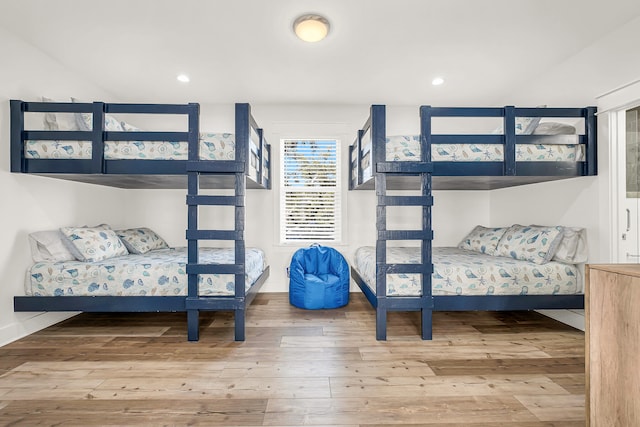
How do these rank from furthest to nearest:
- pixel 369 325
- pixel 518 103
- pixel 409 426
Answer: pixel 518 103 < pixel 369 325 < pixel 409 426

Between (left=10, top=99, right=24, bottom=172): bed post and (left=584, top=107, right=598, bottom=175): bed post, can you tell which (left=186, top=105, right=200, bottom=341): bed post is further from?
(left=584, top=107, right=598, bottom=175): bed post

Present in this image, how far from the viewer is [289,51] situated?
2.62 meters

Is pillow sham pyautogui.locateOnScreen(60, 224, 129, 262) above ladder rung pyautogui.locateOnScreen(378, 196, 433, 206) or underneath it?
underneath

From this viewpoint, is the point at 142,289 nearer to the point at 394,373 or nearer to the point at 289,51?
the point at 394,373

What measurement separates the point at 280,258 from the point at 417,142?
2247mm

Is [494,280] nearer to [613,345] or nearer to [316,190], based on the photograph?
[613,345]

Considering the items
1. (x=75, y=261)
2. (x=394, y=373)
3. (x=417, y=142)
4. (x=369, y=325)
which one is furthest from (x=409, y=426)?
(x=75, y=261)

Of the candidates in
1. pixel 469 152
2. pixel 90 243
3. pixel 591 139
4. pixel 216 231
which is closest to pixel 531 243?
pixel 591 139

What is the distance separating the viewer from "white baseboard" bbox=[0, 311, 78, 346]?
2269 millimetres

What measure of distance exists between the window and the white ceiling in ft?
2.25

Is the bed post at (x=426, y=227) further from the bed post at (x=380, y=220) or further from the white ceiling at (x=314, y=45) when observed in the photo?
the white ceiling at (x=314, y=45)

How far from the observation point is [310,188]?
3.90m

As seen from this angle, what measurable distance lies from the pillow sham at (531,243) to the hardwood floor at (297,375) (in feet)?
2.04

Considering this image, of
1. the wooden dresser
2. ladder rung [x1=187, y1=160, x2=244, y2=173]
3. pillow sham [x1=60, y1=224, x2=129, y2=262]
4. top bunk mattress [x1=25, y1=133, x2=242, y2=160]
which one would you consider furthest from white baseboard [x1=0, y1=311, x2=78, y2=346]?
the wooden dresser
